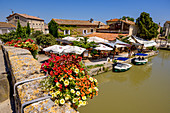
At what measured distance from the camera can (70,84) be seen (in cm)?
189

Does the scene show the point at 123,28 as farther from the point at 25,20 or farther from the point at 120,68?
the point at 25,20

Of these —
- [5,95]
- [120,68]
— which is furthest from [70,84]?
[120,68]

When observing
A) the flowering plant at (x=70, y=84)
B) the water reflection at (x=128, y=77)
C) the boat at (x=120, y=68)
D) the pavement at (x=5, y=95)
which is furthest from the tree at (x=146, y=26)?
the pavement at (x=5, y=95)

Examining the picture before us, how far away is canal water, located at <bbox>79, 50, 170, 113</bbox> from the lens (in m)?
6.92

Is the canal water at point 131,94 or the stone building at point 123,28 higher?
the stone building at point 123,28

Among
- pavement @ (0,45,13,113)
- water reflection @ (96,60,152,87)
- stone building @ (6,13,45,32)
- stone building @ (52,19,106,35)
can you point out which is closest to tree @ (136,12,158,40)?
stone building @ (52,19,106,35)

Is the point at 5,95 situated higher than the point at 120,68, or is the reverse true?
the point at 5,95

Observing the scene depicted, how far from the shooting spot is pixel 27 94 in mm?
1779

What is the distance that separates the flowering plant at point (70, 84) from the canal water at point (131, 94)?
528 cm

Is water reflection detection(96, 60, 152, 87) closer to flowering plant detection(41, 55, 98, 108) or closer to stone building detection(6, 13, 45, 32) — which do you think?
flowering plant detection(41, 55, 98, 108)

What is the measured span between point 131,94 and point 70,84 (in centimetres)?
810

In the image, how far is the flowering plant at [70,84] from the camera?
174 cm

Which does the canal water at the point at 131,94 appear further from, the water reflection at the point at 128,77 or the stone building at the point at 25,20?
the stone building at the point at 25,20

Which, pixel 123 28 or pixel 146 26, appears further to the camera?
pixel 146 26
